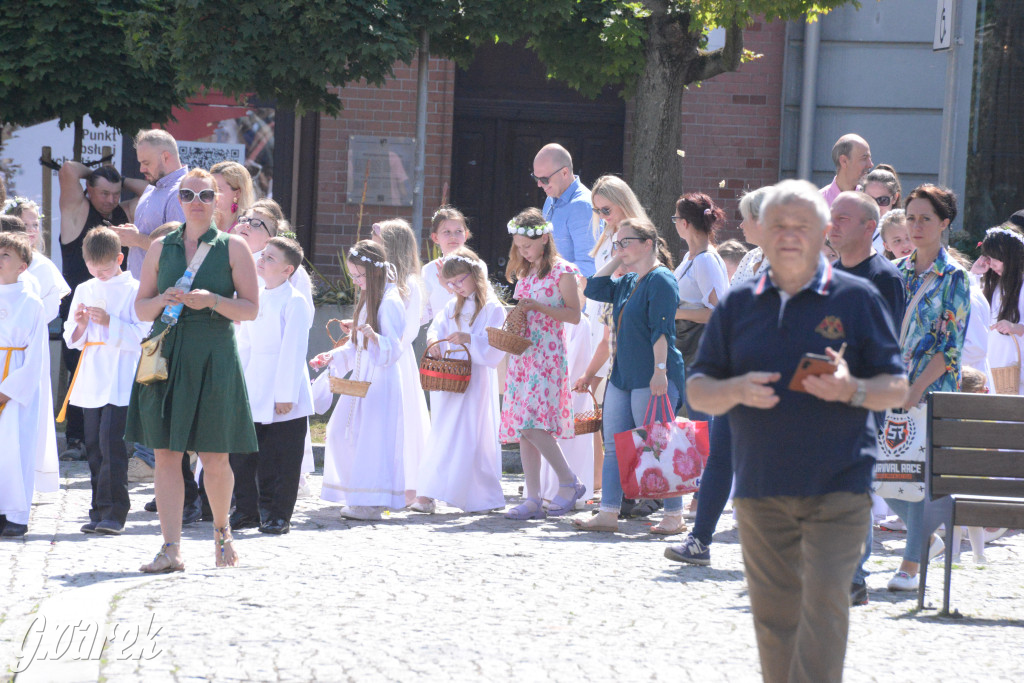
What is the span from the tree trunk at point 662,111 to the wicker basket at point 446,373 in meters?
4.47

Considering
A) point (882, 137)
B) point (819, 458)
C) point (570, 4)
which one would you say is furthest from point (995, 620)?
point (882, 137)

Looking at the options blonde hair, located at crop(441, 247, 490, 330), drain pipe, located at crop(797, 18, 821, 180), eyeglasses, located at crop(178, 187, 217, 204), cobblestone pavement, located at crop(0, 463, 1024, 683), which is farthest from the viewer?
drain pipe, located at crop(797, 18, 821, 180)

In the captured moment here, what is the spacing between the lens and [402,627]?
5477 mm

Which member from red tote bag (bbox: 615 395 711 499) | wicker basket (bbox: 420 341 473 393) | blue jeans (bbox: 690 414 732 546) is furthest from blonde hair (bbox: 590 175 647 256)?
blue jeans (bbox: 690 414 732 546)

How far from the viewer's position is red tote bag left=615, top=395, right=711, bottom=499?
7617mm

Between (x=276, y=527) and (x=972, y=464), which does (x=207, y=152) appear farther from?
(x=972, y=464)

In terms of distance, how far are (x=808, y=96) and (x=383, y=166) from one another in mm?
4948

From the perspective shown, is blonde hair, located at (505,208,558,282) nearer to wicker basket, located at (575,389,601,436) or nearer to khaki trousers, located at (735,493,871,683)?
wicker basket, located at (575,389,601,436)

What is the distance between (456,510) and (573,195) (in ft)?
7.68

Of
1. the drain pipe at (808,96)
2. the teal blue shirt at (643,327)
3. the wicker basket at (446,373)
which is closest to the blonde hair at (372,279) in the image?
the wicker basket at (446,373)

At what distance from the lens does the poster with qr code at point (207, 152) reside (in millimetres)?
15359

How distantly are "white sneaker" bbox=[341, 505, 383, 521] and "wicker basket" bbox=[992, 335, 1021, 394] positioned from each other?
13.5 feet

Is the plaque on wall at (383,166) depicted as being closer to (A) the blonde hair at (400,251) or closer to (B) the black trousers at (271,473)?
(A) the blonde hair at (400,251)

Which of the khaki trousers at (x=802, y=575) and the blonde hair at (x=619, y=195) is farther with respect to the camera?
the blonde hair at (x=619, y=195)
